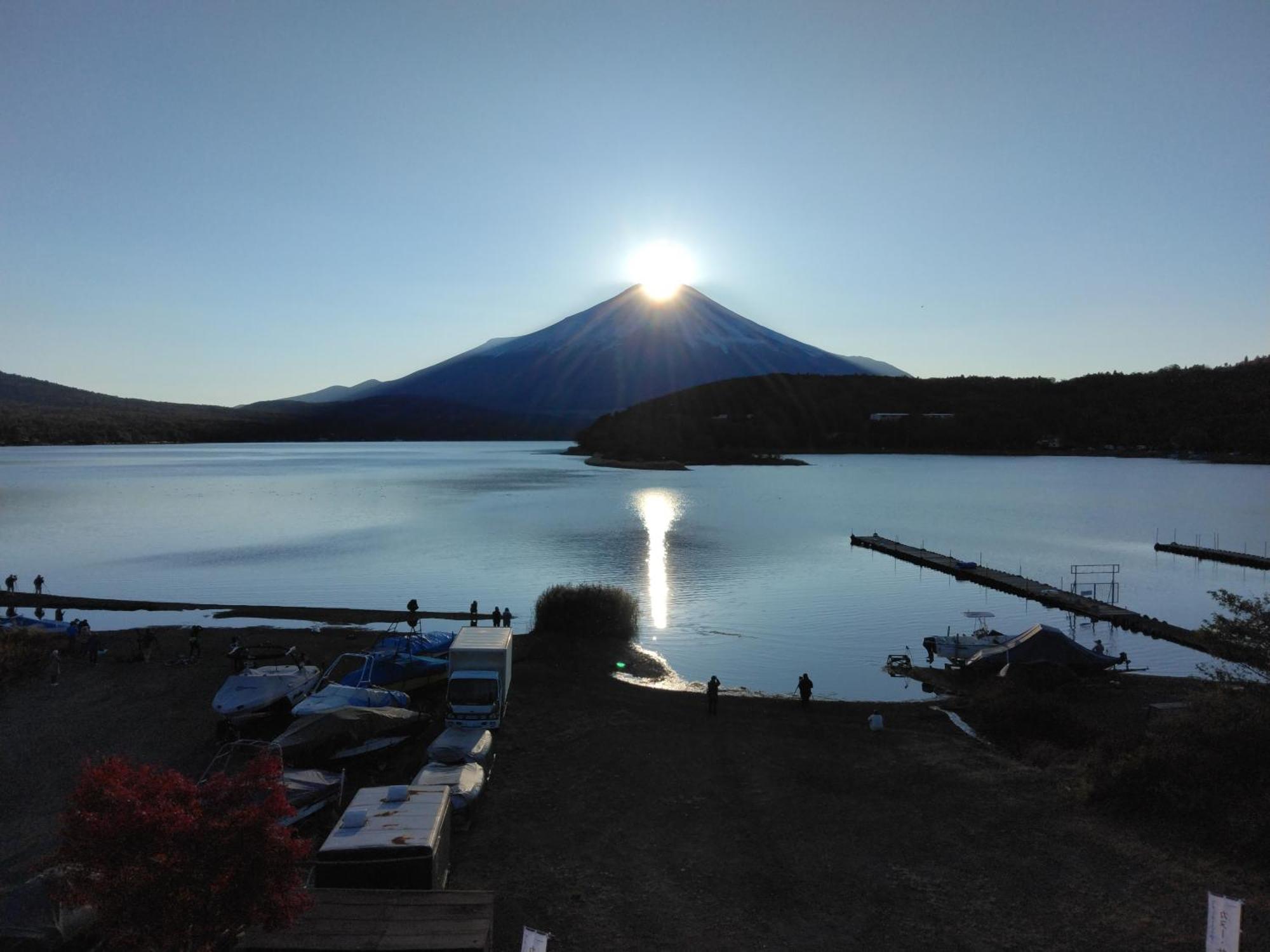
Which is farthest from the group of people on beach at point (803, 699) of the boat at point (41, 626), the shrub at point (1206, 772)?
the boat at point (41, 626)

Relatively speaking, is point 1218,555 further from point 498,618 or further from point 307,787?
point 307,787

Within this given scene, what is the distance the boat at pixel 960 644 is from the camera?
2225 cm

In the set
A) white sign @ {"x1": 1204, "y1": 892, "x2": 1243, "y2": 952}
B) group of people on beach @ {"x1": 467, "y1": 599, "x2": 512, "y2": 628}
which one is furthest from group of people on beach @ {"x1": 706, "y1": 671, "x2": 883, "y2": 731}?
white sign @ {"x1": 1204, "y1": 892, "x2": 1243, "y2": 952}

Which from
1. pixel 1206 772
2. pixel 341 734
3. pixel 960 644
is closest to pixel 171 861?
pixel 341 734

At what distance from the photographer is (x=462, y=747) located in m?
12.7

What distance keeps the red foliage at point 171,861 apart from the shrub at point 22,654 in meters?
14.8

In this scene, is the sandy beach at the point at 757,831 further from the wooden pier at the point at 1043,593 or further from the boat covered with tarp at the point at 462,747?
the wooden pier at the point at 1043,593

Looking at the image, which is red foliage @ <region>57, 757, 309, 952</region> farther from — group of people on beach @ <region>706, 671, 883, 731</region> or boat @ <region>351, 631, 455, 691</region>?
group of people on beach @ <region>706, 671, 883, 731</region>

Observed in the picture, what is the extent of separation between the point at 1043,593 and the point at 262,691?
28.8 meters

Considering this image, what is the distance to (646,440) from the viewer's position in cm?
14000

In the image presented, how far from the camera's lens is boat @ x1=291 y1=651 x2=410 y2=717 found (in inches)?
561

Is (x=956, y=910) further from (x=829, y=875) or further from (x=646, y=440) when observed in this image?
(x=646, y=440)

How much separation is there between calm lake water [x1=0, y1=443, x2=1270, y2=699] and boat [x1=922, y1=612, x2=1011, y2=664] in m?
0.89

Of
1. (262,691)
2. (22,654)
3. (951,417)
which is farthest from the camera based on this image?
(951,417)
